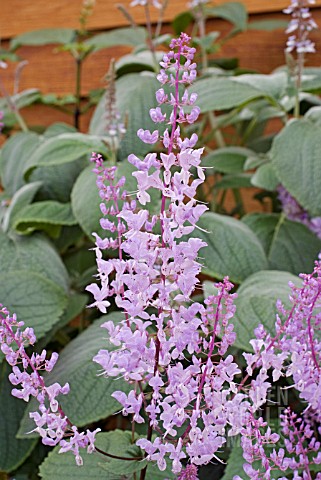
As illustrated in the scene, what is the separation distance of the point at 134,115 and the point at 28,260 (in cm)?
22


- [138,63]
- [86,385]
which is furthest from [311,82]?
[86,385]

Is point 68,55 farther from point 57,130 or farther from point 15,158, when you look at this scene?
point 15,158

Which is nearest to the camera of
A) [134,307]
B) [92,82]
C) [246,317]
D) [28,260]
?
[134,307]

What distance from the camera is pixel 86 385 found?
65 centimetres

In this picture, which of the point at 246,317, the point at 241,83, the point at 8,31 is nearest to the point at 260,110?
the point at 241,83

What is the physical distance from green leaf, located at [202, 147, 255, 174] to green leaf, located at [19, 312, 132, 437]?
12.7 inches

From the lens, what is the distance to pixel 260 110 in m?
1.10

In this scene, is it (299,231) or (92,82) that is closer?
(299,231)

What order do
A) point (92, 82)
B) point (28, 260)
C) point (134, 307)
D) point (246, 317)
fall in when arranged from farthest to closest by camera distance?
1. point (92, 82)
2. point (28, 260)
3. point (246, 317)
4. point (134, 307)

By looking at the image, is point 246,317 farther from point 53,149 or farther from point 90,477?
point 53,149

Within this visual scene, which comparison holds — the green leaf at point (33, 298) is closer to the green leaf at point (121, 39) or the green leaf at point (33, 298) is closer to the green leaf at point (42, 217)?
the green leaf at point (42, 217)

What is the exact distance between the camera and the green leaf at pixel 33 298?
696 millimetres

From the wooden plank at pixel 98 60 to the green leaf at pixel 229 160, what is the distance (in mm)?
397

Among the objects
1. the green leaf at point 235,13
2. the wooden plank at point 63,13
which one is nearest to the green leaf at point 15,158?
the green leaf at point 235,13
